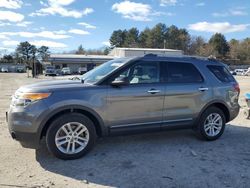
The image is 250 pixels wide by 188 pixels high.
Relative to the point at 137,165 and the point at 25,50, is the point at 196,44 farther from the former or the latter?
the point at 137,165

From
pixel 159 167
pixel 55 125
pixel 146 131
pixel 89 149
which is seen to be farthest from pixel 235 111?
pixel 55 125

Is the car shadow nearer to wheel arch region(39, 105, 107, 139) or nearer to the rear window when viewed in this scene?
wheel arch region(39, 105, 107, 139)

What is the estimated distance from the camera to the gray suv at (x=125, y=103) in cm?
520

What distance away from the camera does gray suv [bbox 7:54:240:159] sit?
205 inches

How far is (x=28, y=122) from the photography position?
5121 mm

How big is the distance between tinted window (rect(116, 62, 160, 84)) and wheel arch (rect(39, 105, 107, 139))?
83 centimetres

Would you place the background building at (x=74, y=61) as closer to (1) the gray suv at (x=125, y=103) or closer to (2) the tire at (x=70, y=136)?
(1) the gray suv at (x=125, y=103)

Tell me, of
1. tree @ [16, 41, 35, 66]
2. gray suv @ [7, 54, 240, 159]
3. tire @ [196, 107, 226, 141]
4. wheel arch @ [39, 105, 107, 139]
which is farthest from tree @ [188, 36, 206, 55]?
wheel arch @ [39, 105, 107, 139]

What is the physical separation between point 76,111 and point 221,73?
3.45 metres

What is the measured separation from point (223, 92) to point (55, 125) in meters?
3.66

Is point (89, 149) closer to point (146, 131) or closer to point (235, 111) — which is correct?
point (146, 131)

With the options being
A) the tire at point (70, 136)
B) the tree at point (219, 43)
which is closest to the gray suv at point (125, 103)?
the tire at point (70, 136)

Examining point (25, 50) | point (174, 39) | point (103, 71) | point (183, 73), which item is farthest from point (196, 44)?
point (103, 71)

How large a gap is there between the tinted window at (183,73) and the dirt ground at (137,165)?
1.29m
